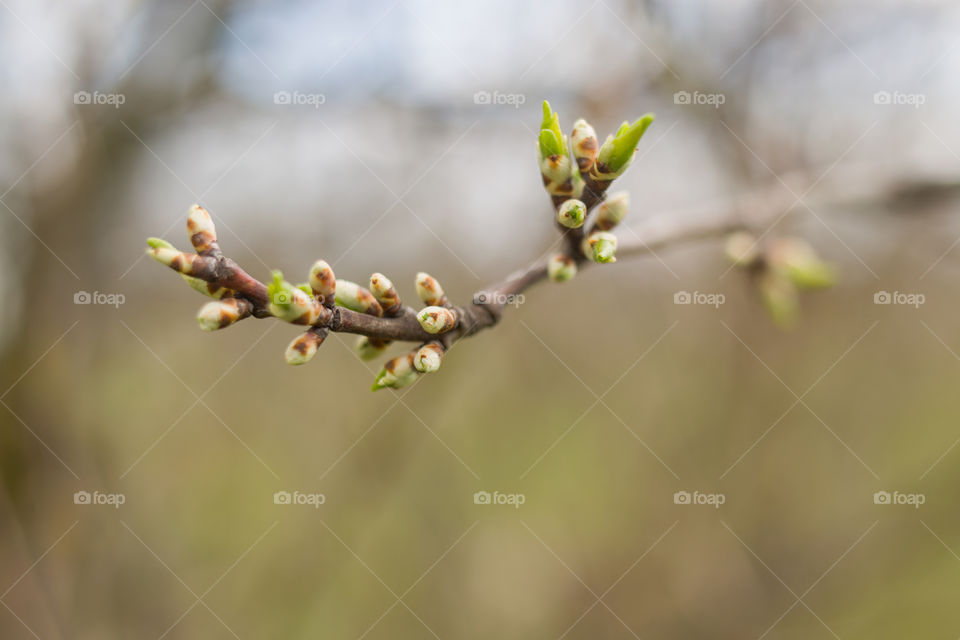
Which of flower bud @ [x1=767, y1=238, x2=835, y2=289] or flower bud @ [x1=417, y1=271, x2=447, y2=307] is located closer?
flower bud @ [x1=417, y1=271, x2=447, y2=307]

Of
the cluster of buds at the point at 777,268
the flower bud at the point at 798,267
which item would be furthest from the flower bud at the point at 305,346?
the flower bud at the point at 798,267

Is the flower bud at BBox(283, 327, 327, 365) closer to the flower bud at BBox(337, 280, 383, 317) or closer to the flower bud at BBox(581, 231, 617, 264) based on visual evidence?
the flower bud at BBox(337, 280, 383, 317)

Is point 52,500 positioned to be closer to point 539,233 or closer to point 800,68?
point 539,233

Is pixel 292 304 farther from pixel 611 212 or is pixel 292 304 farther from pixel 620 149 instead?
pixel 611 212

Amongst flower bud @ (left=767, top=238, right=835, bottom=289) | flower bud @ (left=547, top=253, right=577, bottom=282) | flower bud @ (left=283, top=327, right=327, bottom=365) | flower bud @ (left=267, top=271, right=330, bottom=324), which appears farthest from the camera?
flower bud @ (left=767, top=238, right=835, bottom=289)

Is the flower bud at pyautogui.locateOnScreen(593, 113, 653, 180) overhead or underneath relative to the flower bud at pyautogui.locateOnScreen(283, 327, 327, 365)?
overhead

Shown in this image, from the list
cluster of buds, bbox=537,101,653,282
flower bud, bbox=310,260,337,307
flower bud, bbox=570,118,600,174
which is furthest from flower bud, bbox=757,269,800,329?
flower bud, bbox=310,260,337,307

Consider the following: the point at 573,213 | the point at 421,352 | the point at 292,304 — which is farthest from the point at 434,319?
the point at 573,213
